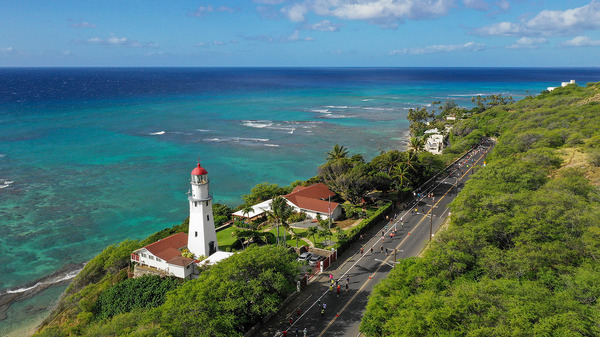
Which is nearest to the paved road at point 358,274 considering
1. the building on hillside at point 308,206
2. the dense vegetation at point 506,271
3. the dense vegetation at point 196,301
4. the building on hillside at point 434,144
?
the dense vegetation at point 196,301

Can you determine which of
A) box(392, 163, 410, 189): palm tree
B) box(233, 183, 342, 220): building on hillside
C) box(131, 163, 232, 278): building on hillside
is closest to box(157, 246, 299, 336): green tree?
box(131, 163, 232, 278): building on hillside

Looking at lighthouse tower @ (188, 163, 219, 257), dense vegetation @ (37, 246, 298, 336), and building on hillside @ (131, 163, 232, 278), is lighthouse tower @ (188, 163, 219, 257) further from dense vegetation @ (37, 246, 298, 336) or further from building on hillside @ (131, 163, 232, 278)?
dense vegetation @ (37, 246, 298, 336)

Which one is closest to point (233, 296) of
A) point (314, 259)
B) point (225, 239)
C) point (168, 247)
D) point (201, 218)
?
point (201, 218)

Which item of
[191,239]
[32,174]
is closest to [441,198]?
[191,239]

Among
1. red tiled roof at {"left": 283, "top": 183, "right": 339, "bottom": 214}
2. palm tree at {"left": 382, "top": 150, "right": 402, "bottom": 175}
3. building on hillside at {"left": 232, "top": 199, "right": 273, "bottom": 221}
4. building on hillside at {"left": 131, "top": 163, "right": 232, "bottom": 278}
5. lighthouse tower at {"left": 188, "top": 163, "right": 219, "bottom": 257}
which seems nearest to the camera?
building on hillside at {"left": 131, "top": 163, "right": 232, "bottom": 278}

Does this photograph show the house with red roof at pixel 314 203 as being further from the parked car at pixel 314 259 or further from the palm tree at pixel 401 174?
the palm tree at pixel 401 174

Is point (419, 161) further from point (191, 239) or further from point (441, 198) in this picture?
point (191, 239)
